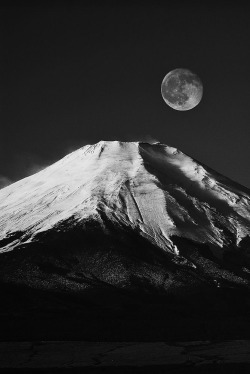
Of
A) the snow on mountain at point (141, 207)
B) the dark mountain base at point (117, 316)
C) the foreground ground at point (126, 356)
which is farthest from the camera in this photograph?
the snow on mountain at point (141, 207)

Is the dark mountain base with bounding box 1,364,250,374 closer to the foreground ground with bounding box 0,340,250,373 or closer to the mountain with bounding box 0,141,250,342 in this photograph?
the foreground ground with bounding box 0,340,250,373

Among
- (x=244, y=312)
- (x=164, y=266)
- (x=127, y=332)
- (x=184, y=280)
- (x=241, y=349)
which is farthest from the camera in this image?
(x=164, y=266)

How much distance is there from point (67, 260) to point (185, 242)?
33174 millimetres

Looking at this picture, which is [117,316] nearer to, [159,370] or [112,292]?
[112,292]

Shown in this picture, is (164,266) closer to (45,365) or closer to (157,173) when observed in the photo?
(157,173)

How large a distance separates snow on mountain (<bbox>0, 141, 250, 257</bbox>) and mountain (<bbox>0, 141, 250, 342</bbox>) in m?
0.32

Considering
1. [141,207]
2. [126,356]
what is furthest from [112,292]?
[126,356]

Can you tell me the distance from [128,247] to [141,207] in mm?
31649

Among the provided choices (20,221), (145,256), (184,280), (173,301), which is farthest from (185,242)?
(20,221)

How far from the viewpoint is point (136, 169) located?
19812 centimetres

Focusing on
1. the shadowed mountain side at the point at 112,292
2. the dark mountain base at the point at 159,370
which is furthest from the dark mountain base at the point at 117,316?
the dark mountain base at the point at 159,370

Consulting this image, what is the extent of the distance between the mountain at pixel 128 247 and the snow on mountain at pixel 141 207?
32 centimetres

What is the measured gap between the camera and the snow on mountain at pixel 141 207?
150750mm

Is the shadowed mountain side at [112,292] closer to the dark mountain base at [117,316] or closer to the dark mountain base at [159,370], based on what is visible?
the dark mountain base at [117,316]
